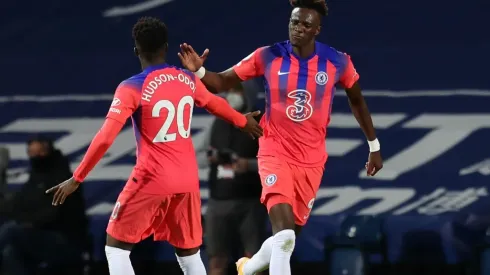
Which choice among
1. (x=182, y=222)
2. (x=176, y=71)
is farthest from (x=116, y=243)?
(x=176, y=71)

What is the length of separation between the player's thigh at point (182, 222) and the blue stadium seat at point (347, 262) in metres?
2.97

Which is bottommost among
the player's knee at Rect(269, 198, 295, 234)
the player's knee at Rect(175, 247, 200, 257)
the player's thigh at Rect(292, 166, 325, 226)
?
the player's knee at Rect(175, 247, 200, 257)

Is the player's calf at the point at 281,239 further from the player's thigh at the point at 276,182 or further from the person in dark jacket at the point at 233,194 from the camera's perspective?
the person in dark jacket at the point at 233,194

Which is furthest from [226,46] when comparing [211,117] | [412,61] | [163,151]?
[163,151]

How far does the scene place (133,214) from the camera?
6539 millimetres

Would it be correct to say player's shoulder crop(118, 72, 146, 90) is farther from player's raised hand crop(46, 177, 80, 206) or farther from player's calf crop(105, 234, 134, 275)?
player's calf crop(105, 234, 134, 275)

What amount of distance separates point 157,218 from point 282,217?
0.78 meters

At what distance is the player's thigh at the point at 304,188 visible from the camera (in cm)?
718

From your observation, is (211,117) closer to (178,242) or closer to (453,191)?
(453,191)

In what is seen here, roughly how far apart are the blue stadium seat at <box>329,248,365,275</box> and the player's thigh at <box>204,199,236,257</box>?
861 millimetres

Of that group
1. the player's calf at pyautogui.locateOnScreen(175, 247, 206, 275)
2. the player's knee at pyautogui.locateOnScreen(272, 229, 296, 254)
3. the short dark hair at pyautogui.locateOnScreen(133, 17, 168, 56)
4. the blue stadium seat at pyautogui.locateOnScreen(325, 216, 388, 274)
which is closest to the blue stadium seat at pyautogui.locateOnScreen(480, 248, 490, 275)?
the blue stadium seat at pyautogui.locateOnScreen(325, 216, 388, 274)

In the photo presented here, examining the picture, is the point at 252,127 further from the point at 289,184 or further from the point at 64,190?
the point at 64,190

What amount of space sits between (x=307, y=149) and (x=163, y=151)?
3.47 ft

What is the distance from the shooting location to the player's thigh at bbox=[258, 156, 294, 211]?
7.02 metres
